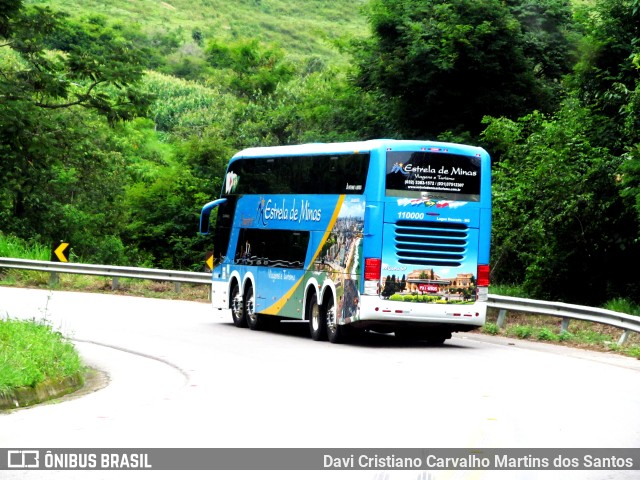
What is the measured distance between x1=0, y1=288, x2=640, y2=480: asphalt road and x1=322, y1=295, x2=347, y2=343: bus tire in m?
0.43

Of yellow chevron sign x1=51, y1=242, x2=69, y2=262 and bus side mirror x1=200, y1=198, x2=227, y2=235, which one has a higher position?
bus side mirror x1=200, y1=198, x2=227, y2=235

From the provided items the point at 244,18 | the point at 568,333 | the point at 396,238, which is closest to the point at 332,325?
the point at 396,238

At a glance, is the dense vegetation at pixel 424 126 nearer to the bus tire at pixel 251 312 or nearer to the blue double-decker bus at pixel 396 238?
the blue double-decker bus at pixel 396 238

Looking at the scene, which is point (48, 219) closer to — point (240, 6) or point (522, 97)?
point (522, 97)

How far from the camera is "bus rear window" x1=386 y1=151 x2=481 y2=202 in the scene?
2122 centimetres

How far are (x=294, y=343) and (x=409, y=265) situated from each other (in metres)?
2.63

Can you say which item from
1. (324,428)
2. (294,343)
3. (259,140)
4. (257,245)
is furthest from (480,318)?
(259,140)

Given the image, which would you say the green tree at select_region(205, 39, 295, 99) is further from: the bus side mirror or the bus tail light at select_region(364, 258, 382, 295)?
the bus tail light at select_region(364, 258, 382, 295)

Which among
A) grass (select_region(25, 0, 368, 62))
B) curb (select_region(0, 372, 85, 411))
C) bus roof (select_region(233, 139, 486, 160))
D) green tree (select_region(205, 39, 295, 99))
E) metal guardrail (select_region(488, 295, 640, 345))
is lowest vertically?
curb (select_region(0, 372, 85, 411))

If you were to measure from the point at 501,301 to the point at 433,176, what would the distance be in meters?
4.98

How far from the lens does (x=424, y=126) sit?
39.6 m

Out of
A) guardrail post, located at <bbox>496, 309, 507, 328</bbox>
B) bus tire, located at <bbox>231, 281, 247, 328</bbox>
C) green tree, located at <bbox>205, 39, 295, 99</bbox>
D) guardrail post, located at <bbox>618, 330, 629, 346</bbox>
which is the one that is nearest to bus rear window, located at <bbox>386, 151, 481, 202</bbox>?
guardrail post, located at <bbox>618, 330, 629, 346</bbox>

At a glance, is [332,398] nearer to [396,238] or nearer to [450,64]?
[396,238]

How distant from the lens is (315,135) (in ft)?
148
